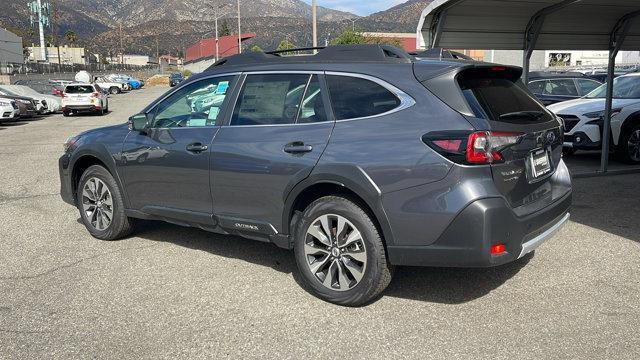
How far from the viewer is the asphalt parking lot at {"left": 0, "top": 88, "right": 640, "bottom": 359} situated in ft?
11.8

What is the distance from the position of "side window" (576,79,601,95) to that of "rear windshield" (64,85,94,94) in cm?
2225

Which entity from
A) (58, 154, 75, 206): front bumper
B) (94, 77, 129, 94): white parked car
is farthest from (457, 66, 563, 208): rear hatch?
(94, 77, 129, 94): white parked car

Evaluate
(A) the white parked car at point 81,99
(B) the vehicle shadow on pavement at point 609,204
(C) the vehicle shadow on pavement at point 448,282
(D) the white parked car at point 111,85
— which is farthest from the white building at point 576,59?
(C) the vehicle shadow on pavement at point 448,282

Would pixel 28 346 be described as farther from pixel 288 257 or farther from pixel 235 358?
pixel 288 257

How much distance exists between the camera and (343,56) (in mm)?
4422

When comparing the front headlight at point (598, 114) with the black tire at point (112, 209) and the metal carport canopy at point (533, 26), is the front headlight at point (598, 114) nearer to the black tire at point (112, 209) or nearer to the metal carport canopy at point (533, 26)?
the metal carport canopy at point (533, 26)

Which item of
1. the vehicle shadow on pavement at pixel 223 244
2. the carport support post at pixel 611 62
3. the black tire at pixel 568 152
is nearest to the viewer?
the vehicle shadow on pavement at pixel 223 244

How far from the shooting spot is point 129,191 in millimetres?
5543

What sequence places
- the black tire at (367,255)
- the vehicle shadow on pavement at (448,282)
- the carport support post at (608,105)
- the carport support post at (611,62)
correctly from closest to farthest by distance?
the black tire at (367,255) < the vehicle shadow on pavement at (448,282) < the carport support post at (611,62) < the carport support post at (608,105)

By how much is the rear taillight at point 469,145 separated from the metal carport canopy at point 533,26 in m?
4.25

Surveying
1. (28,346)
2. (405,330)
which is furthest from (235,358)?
(28,346)

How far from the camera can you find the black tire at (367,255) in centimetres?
397

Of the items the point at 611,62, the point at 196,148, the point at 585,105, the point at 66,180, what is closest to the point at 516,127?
the point at 196,148

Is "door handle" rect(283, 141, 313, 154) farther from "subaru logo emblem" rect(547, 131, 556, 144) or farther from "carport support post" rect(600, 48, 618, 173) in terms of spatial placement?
"carport support post" rect(600, 48, 618, 173)
